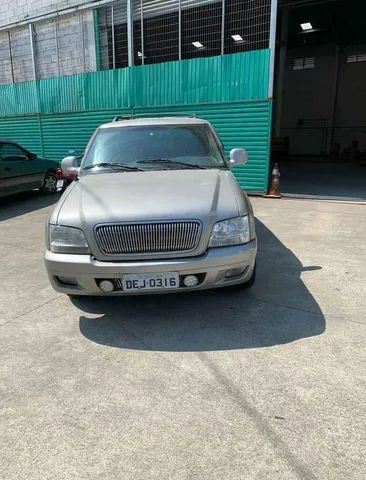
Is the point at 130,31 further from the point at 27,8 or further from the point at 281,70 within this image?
the point at 281,70

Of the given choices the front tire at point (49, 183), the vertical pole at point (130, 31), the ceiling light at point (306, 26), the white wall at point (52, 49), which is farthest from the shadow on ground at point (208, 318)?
the ceiling light at point (306, 26)

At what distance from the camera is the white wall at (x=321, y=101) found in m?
22.1

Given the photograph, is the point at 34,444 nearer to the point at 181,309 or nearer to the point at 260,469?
the point at 260,469

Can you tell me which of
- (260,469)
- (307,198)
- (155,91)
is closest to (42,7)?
(155,91)

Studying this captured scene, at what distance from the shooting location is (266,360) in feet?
9.62

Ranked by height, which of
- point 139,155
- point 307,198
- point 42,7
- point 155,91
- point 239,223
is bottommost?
point 307,198

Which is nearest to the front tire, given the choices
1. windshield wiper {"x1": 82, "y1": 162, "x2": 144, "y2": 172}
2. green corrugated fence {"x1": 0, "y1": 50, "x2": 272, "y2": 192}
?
green corrugated fence {"x1": 0, "y1": 50, "x2": 272, "y2": 192}

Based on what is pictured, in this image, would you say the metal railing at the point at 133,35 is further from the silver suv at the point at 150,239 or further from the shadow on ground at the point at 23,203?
the silver suv at the point at 150,239

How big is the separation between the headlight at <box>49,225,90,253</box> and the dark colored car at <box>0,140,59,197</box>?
6.24 meters

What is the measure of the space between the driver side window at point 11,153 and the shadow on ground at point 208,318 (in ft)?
20.2

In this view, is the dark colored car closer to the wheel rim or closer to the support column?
the wheel rim

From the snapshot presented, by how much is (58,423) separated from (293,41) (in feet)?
79.8

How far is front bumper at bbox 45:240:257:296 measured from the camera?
3.16 m

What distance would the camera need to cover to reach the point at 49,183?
34.6ft
